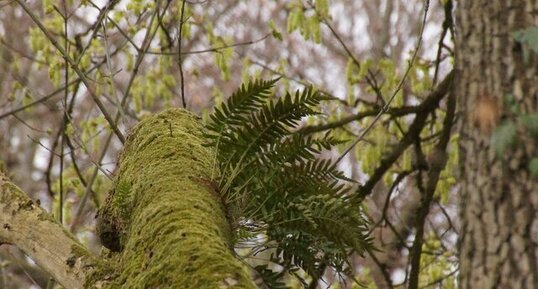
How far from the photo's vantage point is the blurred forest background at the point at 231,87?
238 inches

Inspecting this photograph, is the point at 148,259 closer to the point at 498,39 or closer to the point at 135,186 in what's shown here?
the point at 135,186

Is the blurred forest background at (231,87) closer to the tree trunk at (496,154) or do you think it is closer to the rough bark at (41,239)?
the rough bark at (41,239)

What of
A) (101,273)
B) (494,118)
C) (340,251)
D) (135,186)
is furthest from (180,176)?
(494,118)

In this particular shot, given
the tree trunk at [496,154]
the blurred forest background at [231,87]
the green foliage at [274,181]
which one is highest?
the blurred forest background at [231,87]

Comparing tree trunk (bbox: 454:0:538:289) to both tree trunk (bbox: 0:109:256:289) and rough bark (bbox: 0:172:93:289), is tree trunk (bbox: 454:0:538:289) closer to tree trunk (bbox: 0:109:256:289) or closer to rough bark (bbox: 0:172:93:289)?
tree trunk (bbox: 0:109:256:289)

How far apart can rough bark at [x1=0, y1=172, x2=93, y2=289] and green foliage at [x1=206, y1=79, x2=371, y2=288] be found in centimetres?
56

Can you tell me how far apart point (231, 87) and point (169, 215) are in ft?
37.9

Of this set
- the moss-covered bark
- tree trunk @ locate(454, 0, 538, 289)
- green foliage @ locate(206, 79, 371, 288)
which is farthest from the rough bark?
tree trunk @ locate(454, 0, 538, 289)

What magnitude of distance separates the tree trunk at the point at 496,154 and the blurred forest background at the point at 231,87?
109 centimetres

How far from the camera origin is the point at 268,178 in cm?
340

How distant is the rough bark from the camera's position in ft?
10.7

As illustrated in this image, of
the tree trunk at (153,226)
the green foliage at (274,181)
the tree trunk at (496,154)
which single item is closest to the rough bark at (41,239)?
the tree trunk at (153,226)

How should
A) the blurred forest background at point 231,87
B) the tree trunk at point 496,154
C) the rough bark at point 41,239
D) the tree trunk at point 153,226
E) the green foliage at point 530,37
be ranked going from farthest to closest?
the blurred forest background at point 231,87 < the rough bark at point 41,239 < the tree trunk at point 153,226 < the tree trunk at point 496,154 < the green foliage at point 530,37

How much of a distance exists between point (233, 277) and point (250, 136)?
110 centimetres
